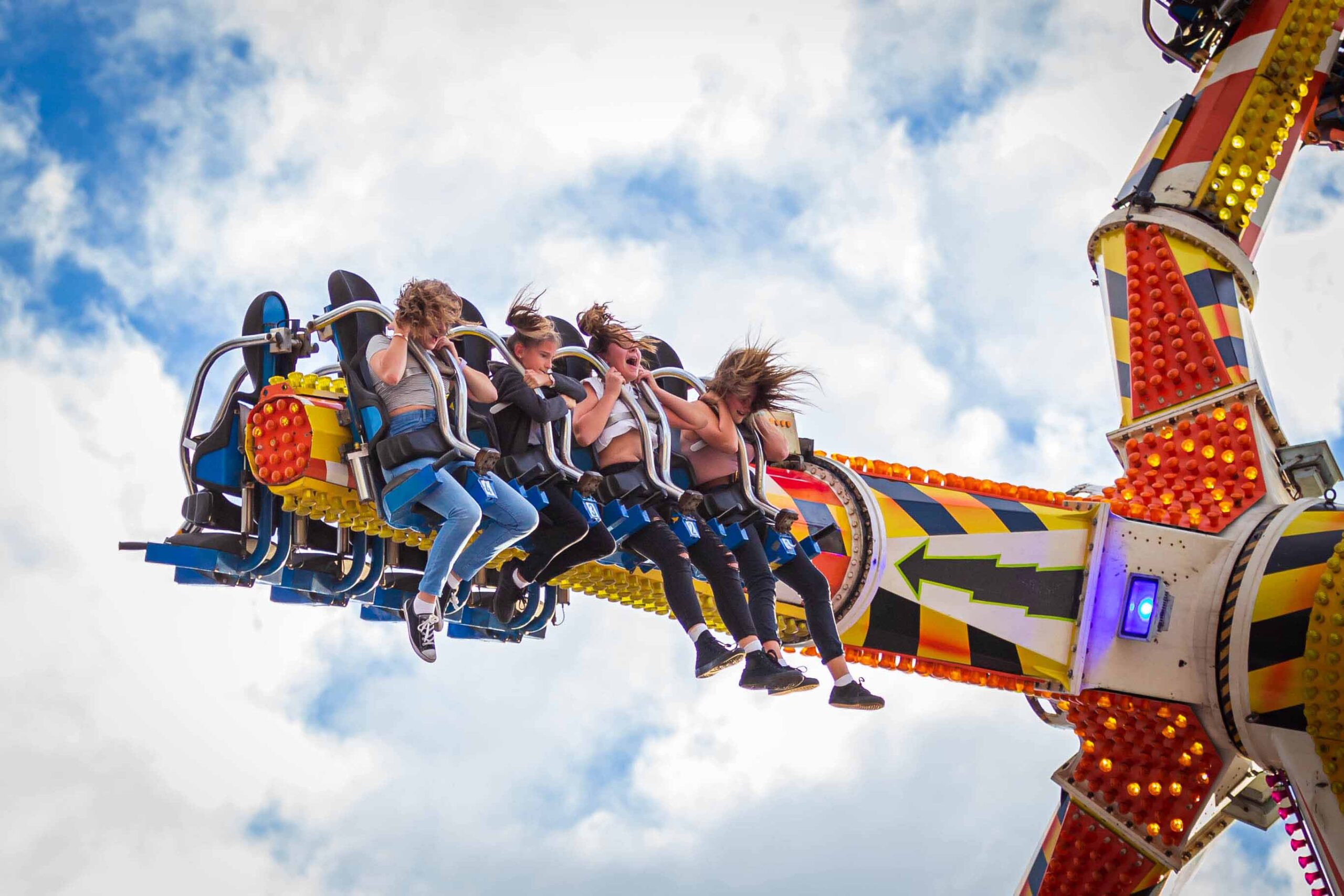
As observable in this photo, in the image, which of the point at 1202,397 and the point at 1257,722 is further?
the point at 1202,397

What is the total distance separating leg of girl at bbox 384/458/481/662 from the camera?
10.7 m

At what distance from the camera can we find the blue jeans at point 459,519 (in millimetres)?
10727

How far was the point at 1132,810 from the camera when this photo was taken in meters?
14.1

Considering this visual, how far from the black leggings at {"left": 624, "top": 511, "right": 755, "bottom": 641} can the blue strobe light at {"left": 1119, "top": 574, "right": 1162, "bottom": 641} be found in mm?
3524

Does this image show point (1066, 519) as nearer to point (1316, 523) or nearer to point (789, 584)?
point (1316, 523)

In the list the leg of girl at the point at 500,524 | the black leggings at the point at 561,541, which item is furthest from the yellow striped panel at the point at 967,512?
the leg of girl at the point at 500,524

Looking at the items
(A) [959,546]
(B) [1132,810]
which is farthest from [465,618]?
(B) [1132,810]

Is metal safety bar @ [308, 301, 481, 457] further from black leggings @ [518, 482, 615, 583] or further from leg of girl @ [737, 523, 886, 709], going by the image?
leg of girl @ [737, 523, 886, 709]

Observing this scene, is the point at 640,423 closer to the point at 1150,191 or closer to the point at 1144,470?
the point at 1144,470

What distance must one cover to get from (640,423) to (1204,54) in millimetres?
8610

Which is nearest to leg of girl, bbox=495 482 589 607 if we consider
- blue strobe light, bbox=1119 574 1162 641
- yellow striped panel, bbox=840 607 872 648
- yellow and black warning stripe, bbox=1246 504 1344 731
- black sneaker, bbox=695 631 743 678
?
black sneaker, bbox=695 631 743 678

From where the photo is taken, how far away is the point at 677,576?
1181 cm

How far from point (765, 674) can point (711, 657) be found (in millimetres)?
411

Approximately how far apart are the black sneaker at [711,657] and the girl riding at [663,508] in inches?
0.8
